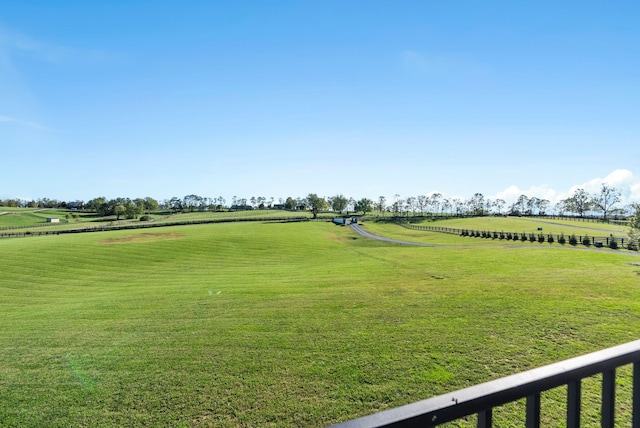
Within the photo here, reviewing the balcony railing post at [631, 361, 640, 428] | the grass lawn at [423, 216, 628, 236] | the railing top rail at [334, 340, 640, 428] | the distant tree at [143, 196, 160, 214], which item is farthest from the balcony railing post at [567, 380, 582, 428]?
the distant tree at [143, 196, 160, 214]

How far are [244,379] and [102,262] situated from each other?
33.6m

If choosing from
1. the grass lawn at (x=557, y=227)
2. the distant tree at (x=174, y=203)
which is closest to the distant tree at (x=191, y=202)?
the distant tree at (x=174, y=203)

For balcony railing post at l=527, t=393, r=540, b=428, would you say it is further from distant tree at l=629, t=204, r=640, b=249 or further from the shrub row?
the shrub row

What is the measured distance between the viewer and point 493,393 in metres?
1.65

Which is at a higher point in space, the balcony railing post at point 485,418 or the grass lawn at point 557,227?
the balcony railing post at point 485,418

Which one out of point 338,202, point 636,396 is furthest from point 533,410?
point 338,202

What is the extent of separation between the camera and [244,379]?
21.4 ft

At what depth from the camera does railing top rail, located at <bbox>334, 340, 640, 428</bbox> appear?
1460 millimetres

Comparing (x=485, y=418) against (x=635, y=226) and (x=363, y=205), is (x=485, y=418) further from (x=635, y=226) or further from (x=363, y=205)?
(x=363, y=205)

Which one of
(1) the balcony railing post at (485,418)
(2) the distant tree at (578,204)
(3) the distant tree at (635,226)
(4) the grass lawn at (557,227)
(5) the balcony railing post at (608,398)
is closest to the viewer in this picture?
(1) the balcony railing post at (485,418)

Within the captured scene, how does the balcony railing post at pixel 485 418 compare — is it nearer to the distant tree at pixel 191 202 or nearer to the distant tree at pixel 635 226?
the distant tree at pixel 635 226

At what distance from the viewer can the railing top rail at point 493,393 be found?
4.79ft

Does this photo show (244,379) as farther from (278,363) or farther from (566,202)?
(566,202)

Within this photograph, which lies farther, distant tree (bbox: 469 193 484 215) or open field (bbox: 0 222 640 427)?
distant tree (bbox: 469 193 484 215)
